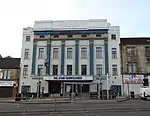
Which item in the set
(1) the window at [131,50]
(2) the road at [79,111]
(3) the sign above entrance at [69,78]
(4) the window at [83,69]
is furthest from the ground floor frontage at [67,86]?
(2) the road at [79,111]

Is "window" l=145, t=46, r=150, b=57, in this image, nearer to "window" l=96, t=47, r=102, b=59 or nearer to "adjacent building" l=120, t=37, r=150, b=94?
"adjacent building" l=120, t=37, r=150, b=94

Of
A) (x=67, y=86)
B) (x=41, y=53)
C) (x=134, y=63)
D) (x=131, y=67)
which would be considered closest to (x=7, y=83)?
(x=41, y=53)

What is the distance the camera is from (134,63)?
1816 inches

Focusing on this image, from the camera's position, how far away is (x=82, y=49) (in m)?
48.2

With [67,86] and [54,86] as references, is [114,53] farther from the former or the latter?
[54,86]

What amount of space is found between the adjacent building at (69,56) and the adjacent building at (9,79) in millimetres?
1886

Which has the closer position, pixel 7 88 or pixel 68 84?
pixel 68 84

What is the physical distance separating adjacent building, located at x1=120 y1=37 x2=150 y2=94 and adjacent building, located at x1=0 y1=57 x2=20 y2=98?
22.6 metres

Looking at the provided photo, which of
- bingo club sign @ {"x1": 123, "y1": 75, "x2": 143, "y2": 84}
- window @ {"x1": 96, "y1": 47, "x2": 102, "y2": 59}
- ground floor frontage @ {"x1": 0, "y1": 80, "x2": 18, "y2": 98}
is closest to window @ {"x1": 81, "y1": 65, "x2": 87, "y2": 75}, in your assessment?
window @ {"x1": 96, "y1": 47, "x2": 102, "y2": 59}

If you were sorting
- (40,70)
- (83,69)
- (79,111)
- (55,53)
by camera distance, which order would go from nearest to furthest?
(79,111)
(83,69)
(40,70)
(55,53)

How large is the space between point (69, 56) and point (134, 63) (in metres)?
13.6

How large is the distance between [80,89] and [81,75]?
9.49 ft

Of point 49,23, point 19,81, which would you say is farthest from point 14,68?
point 49,23

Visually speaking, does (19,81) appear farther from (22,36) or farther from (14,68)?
(22,36)
